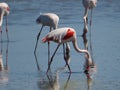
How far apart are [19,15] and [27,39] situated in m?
4.71

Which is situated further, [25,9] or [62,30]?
[25,9]

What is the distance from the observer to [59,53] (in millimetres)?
14305

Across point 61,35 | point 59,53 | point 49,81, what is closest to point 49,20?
point 59,53

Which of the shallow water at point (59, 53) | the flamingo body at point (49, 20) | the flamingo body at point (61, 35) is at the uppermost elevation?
the flamingo body at point (61, 35)

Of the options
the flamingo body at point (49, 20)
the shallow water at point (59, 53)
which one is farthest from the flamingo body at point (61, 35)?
the flamingo body at point (49, 20)

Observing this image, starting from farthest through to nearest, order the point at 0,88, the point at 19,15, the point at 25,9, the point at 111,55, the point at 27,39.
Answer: the point at 25,9, the point at 19,15, the point at 27,39, the point at 111,55, the point at 0,88

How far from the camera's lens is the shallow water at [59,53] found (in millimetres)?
11242

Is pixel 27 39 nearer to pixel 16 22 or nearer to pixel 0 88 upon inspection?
pixel 16 22

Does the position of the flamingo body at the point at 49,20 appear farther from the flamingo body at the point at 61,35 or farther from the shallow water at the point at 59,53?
the flamingo body at the point at 61,35

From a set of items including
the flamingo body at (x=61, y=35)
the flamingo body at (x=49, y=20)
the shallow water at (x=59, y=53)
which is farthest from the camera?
the flamingo body at (x=49, y=20)

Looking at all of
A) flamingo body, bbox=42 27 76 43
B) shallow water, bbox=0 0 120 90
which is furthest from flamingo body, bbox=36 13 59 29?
flamingo body, bbox=42 27 76 43

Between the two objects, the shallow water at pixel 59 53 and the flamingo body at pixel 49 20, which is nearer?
the shallow water at pixel 59 53

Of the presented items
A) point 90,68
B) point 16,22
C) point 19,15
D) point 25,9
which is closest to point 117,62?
point 90,68

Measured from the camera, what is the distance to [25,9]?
73.5ft
